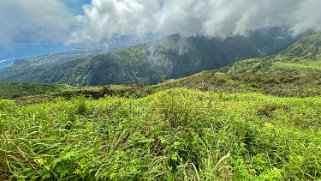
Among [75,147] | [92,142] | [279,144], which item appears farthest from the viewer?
[279,144]

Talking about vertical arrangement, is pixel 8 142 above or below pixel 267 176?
above

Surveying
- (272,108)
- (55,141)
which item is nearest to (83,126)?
(55,141)

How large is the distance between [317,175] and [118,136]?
4.30 meters

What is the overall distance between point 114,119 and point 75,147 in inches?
129

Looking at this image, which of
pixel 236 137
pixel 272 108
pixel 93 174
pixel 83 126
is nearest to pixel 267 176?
pixel 236 137

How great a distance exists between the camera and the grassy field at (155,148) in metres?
4.62

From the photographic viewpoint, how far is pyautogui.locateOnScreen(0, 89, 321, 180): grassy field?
15.2ft

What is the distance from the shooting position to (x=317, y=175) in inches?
258

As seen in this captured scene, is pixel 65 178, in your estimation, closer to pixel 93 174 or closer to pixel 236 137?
pixel 93 174

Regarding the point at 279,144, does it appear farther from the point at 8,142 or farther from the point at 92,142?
the point at 8,142

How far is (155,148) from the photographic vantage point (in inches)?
265

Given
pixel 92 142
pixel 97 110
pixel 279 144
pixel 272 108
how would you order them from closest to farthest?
1. pixel 92 142
2. pixel 279 144
3. pixel 97 110
4. pixel 272 108

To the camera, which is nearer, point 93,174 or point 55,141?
point 93,174

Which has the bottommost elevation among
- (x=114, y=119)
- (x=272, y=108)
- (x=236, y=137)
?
(x=272, y=108)
